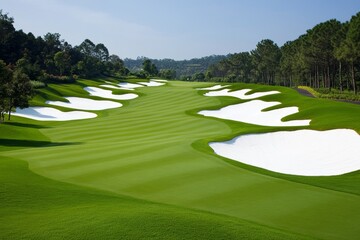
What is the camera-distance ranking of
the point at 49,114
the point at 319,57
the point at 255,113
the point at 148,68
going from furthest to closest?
the point at 148,68, the point at 319,57, the point at 49,114, the point at 255,113

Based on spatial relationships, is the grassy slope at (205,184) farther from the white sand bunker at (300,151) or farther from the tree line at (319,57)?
the tree line at (319,57)

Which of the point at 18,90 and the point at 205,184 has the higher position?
the point at 18,90

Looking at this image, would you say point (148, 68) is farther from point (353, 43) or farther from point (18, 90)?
point (18, 90)

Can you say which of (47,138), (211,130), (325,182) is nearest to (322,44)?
(211,130)

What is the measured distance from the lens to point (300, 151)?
65.5ft

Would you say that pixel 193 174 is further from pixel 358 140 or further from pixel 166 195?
pixel 358 140

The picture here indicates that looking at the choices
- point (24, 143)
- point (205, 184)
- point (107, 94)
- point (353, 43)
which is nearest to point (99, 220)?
point (205, 184)

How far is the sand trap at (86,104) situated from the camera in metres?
53.9

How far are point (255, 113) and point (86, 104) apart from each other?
→ 28.9 metres

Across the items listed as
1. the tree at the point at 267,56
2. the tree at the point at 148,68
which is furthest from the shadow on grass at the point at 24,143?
the tree at the point at 148,68

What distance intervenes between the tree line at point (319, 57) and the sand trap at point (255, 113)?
2491 centimetres

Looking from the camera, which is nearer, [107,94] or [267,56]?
[107,94]

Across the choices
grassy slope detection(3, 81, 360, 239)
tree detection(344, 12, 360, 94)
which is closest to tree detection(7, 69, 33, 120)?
grassy slope detection(3, 81, 360, 239)

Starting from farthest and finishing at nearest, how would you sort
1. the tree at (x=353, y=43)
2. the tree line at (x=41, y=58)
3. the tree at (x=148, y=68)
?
the tree at (x=148, y=68) → the tree line at (x=41, y=58) → the tree at (x=353, y=43)
